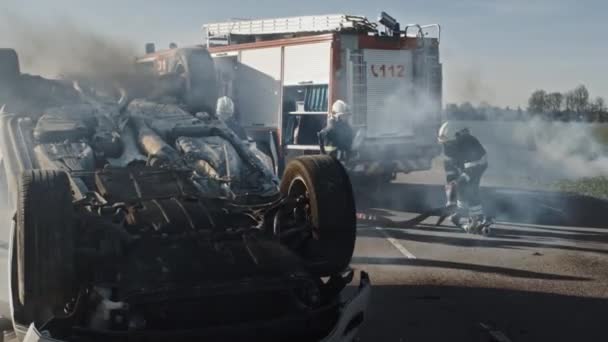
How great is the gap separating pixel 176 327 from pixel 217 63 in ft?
34.5

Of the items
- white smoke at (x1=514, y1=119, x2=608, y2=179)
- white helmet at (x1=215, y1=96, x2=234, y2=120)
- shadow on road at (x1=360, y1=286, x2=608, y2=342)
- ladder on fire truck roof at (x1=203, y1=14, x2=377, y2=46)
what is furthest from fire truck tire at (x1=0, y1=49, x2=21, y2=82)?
white smoke at (x1=514, y1=119, x2=608, y2=179)

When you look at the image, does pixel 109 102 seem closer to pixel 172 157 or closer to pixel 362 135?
pixel 172 157

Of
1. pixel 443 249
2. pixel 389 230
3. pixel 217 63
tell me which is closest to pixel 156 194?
pixel 443 249

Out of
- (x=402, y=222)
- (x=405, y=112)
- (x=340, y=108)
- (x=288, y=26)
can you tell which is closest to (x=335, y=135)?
(x=340, y=108)

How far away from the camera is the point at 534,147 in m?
21.4

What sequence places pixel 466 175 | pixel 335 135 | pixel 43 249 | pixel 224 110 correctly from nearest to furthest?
pixel 43 249 < pixel 224 110 < pixel 466 175 < pixel 335 135

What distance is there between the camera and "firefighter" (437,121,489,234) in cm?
880

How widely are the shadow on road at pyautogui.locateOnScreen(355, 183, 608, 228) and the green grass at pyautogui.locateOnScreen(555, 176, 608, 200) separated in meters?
0.44

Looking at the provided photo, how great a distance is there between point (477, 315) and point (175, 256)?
279 cm

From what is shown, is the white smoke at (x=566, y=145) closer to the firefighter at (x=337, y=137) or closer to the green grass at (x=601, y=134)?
the green grass at (x=601, y=134)

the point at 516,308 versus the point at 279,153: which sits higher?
the point at 279,153

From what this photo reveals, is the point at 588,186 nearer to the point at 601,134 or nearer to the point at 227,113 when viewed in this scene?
the point at 227,113

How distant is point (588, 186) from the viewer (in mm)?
13938

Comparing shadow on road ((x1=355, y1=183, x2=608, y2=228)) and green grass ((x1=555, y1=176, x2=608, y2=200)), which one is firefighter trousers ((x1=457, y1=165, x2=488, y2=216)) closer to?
shadow on road ((x1=355, y1=183, x2=608, y2=228))
